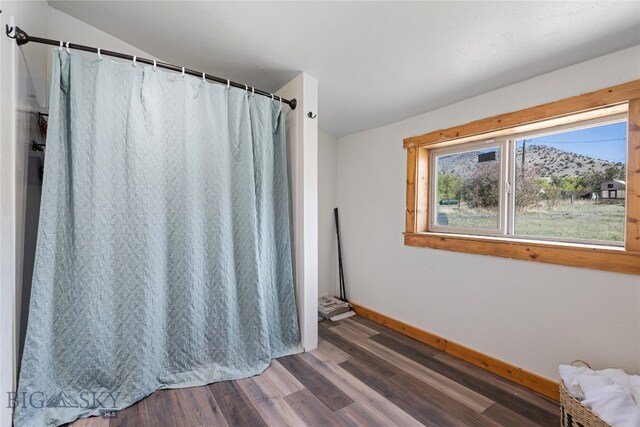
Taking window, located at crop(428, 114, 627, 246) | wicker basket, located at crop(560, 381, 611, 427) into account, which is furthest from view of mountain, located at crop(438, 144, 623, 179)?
wicker basket, located at crop(560, 381, 611, 427)

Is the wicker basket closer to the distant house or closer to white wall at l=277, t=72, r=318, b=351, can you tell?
the distant house

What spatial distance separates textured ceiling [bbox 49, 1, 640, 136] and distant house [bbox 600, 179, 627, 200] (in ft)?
2.31

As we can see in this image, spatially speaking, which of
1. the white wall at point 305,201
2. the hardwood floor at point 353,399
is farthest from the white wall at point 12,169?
the white wall at point 305,201

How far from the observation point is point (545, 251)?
1.60 metres

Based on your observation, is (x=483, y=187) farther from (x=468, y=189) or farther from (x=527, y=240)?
(x=527, y=240)

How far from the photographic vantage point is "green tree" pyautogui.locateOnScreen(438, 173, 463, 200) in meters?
2.25

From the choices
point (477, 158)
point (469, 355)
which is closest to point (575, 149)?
point (477, 158)

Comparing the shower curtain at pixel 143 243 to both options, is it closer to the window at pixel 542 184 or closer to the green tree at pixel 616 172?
the window at pixel 542 184

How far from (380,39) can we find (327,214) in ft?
6.11

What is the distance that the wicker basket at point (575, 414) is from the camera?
111 centimetres

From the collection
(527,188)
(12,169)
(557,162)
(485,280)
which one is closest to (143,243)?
(12,169)

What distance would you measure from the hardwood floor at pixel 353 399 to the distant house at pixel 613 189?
1225 millimetres

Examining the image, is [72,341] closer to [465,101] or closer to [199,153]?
[199,153]

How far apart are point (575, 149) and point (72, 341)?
3.10 meters
